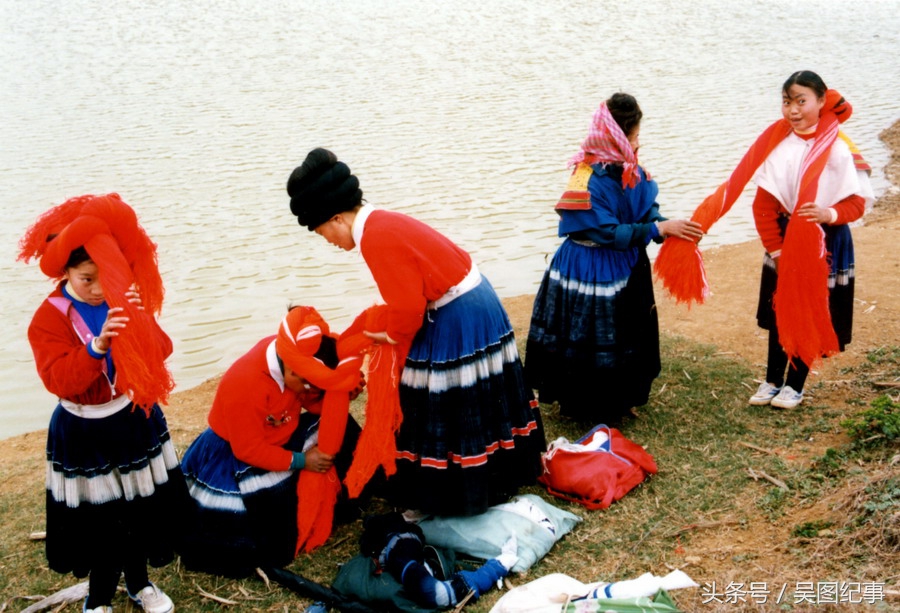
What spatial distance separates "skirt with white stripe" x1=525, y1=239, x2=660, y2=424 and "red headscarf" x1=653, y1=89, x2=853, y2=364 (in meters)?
0.23

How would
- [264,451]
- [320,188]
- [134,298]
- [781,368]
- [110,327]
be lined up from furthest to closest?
[781,368] → [264,451] → [320,188] → [134,298] → [110,327]

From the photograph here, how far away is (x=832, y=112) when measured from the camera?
4219 millimetres

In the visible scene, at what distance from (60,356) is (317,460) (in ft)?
4.20

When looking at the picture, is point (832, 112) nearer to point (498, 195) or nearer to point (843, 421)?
point (843, 421)

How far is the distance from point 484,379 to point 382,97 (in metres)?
12.8

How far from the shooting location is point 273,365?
3707mm

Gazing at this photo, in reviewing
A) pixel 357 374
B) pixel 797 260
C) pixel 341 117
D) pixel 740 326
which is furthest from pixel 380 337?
pixel 341 117

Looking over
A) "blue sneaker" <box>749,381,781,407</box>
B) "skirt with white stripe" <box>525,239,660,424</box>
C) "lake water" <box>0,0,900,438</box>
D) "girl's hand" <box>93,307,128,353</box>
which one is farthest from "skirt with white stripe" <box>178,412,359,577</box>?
"blue sneaker" <box>749,381,781,407</box>

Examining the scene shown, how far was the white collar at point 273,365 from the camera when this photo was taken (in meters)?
Result: 3.71

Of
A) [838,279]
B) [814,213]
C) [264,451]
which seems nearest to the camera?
[264,451]

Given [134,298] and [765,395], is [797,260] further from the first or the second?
[134,298]

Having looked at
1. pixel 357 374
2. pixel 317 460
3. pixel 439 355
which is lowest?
pixel 317 460

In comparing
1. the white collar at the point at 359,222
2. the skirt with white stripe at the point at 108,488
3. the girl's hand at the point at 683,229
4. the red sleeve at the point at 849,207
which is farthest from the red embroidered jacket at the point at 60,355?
the red sleeve at the point at 849,207

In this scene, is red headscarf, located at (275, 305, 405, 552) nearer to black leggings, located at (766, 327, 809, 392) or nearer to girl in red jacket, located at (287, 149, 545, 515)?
girl in red jacket, located at (287, 149, 545, 515)
